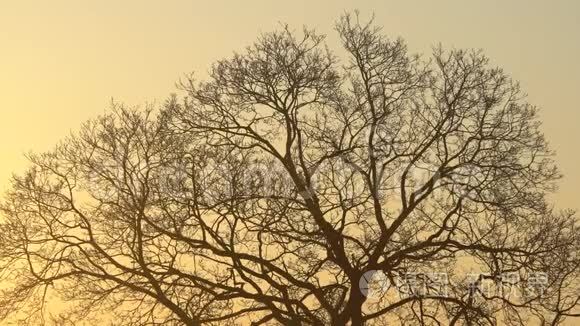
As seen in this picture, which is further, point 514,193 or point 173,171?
point 514,193

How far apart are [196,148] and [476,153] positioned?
652 centimetres

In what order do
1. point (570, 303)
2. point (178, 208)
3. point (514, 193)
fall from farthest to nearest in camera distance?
point (570, 303), point (514, 193), point (178, 208)

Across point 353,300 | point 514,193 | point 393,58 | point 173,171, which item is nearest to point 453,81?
point 393,58

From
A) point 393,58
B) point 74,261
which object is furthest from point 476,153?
point 74,261

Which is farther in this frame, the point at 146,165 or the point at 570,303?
the point at 570,303

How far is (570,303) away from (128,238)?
11535mm

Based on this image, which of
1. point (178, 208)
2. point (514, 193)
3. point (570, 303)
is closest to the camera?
point (178, 208)

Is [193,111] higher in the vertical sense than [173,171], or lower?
higher

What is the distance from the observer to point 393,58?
2150cm

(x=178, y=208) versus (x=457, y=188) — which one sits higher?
(x=457, y=188)

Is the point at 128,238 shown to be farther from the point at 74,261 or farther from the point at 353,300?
the point at 353,300

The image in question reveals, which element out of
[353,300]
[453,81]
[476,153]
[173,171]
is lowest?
[353,300]

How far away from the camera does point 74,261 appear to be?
19828 millimetres

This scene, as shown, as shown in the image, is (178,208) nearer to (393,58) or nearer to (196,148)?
A: (196,148)
